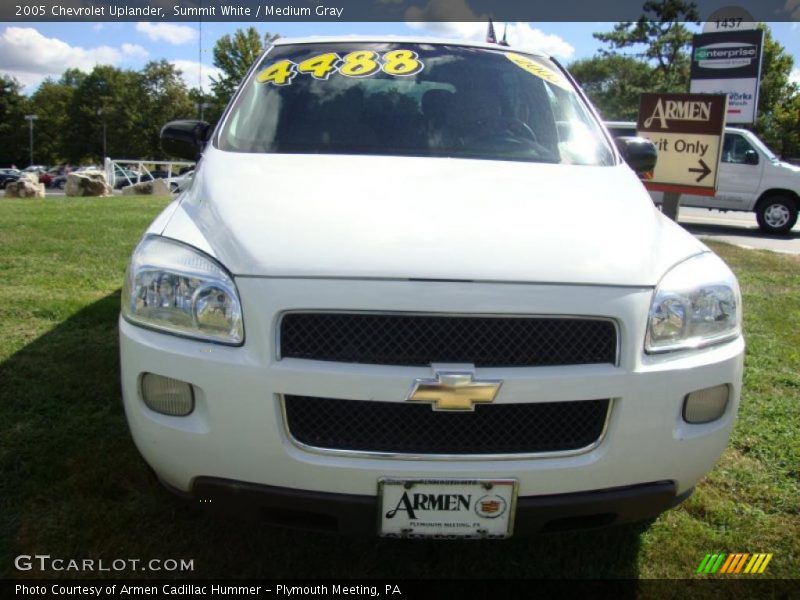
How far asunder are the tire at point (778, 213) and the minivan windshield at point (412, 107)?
1230 centimetres

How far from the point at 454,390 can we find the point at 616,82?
5798 cm

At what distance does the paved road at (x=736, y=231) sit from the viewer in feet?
39.5

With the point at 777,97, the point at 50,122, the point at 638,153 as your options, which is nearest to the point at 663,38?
the point at 777,97

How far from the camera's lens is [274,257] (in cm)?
195

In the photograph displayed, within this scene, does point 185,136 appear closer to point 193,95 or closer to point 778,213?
point 778,213

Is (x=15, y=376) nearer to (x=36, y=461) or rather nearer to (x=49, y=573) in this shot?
(x=36, y=461)

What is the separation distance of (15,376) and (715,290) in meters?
3.40

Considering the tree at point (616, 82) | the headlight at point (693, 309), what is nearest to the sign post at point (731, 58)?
the headlight at point (693, 309)

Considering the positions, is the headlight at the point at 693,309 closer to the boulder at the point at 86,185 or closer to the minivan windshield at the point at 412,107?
the minivan windshield at the point at 412,107

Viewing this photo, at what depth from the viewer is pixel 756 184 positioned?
45.8 feet

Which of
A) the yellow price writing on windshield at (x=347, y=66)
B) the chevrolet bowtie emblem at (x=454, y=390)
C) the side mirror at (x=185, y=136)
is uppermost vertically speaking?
the yellow price writing on windshield at (x=347, y=66)

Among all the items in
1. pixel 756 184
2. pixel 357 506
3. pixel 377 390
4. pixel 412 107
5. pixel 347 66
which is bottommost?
pixel 357 506

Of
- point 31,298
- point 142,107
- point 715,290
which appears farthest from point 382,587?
point 142,107

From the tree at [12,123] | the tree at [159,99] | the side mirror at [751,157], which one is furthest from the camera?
the tree at [12,123]
